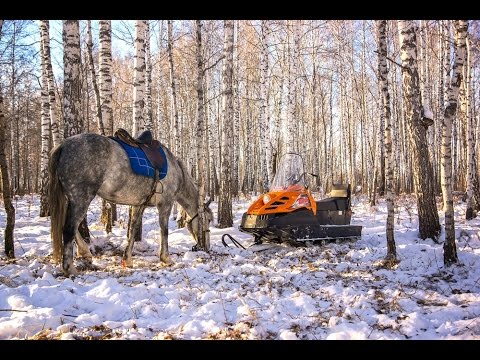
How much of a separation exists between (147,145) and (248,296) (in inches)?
151

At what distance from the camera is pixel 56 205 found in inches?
226

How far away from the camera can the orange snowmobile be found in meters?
7.80

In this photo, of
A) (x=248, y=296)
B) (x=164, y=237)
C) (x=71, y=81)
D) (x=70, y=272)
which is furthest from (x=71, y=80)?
(x=248, y=296)

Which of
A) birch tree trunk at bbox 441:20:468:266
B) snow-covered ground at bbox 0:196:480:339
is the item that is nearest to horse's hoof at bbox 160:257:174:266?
snow-covered ground at bbox 0:196:480:339

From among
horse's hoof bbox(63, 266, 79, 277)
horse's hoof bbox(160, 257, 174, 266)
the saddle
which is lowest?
horse's hoof bbox(160, 257, 174, 266)

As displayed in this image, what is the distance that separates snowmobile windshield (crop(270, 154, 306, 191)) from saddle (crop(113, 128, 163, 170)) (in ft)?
10.0

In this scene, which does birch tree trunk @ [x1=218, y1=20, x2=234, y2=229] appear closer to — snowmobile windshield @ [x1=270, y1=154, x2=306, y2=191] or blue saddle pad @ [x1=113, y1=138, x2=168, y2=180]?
snowmobile windshield @ [x1=270, y1=154, x2=306, y2=191]

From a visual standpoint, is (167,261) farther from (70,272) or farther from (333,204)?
(333,204)

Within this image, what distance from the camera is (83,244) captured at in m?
6.59

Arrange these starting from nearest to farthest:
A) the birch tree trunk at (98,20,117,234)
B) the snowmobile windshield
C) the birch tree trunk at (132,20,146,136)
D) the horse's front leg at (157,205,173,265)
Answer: the horse's front leg at (157,205,173,265) → the snowmobile windshield → the birch tree trunk at (132,20,146,136) → the birch tree trunk at (98,20,117,234)

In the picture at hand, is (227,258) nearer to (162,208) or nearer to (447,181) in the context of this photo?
(162,208)

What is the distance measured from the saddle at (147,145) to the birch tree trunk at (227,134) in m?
3.19

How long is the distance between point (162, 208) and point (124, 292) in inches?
115
